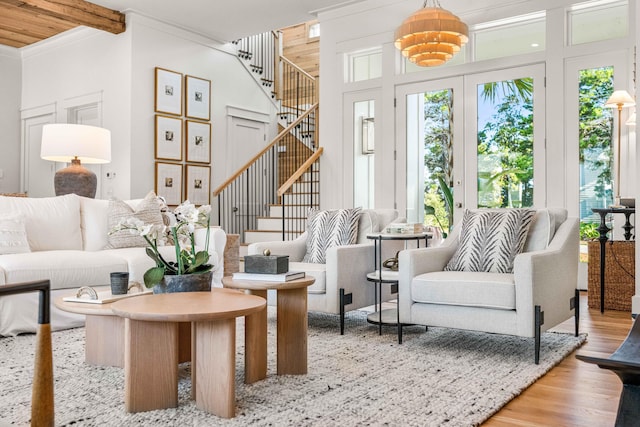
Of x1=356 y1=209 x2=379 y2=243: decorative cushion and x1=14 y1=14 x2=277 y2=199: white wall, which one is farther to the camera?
x1=14 y1=14 x2=277 y2=199: white wall

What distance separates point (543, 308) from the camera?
2.83 metres

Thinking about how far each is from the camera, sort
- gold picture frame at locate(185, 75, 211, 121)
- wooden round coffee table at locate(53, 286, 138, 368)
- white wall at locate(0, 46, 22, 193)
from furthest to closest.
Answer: white wall at locate(0, 46, 22, 193) < gold picture frame at locate(185, 75, 211, 121) < wooden round coffee table at locate(53, 286, 138, 368)

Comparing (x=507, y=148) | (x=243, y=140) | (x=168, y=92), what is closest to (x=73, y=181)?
(x=168, y=92)

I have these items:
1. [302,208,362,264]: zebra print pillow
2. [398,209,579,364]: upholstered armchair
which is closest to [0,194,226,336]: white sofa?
[302,208,362,264]: zebra print pillow

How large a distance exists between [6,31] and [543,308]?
7.52 metres

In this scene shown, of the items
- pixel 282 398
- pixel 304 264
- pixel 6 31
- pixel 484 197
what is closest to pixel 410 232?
pixel 304 264

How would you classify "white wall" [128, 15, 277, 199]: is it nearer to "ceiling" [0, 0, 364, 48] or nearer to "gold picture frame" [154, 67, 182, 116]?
"gold picture frame" [154, 67, 182, 116]

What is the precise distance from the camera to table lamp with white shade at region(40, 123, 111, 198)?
203 inches

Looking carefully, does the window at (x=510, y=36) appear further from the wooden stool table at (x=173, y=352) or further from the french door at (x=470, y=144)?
the wooden stool table at (x=173, y=352)

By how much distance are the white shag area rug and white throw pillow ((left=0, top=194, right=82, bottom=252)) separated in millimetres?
985

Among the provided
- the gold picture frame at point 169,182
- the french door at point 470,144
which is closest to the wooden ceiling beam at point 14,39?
the gold picture frame at point 169,182

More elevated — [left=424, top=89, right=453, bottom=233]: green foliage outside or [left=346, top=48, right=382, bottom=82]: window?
[left=346, top=48, right=382, bottom=82]: window

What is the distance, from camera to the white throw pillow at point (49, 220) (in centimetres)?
407

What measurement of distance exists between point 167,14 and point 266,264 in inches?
200
